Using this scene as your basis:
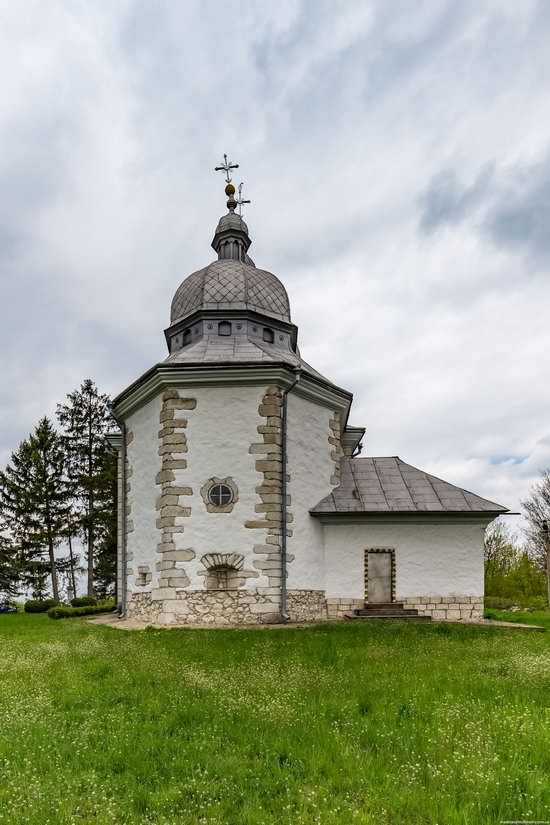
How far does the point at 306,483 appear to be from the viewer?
47.8 feet

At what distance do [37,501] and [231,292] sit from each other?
68.0ft

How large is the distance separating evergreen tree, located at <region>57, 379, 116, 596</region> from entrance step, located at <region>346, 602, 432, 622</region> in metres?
19.2

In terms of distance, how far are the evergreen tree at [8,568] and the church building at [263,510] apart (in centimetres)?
1966

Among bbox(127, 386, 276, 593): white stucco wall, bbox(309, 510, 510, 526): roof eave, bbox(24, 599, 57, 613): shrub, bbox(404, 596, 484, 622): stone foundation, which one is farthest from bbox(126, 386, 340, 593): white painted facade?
bbox(24, 599, 57, 613): shrub

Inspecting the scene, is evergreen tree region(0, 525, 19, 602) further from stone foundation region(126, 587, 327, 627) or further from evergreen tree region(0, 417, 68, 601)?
stone foundation region(126, 587, 327, 627)

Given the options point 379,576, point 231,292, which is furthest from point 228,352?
point 379,576

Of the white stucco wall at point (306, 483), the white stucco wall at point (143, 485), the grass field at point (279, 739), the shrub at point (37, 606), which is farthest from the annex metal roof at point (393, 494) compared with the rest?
the shrub at point (37, 606)

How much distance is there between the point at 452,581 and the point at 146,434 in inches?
353

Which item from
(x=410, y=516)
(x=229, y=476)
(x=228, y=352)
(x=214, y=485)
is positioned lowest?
(x=410, y=516)

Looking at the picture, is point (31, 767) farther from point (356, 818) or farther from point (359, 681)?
point (359, 681)

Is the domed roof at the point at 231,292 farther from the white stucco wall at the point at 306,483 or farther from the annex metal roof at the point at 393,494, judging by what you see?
the annex metal roof at the point at 393,494

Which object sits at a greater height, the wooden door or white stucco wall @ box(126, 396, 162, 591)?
white stucco wall @ box(126, 396, 162, 591)

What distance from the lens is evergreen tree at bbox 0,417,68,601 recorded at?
3169 cm

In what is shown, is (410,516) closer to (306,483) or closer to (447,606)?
(447,606)
